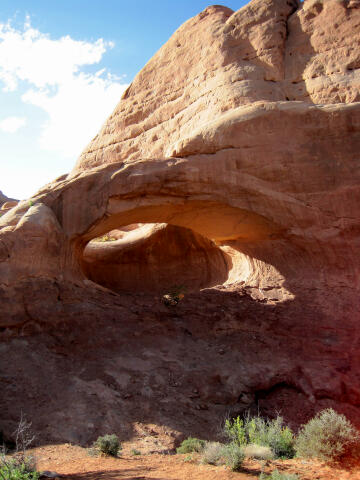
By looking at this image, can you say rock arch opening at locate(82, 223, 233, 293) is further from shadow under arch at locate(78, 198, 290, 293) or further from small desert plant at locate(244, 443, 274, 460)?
small desert plant at locate(244, 443, 274, 460)

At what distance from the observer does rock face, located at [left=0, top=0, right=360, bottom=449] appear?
303 inches

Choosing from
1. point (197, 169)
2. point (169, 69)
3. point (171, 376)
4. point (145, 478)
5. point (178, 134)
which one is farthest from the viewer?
point (169, 69)

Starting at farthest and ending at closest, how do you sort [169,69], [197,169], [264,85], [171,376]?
[169,69] < [264,85] < [197,169] < [171,376]

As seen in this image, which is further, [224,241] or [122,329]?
[224,241]

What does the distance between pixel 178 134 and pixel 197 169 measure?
2547mm

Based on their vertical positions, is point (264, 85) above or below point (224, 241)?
above

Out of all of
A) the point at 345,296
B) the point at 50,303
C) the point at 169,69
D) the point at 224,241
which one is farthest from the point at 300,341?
the point at 169,69

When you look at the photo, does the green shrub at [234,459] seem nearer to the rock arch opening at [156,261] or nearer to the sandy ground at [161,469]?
the sandy ground at [161,469]

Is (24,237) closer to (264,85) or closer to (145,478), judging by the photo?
(145,478)

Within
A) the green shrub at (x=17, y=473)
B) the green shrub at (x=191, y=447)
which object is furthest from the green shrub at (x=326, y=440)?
the green shrub at (x=17, y=473)

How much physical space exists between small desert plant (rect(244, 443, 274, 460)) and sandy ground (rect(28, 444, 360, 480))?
13 centimetres

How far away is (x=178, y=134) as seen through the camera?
1170 cm

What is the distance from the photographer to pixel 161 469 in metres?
4.64

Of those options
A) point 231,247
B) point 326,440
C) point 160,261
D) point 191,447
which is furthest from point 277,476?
point 160,261
